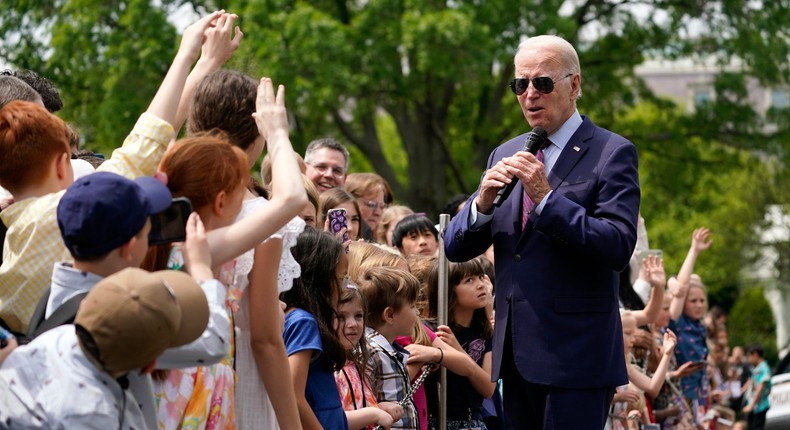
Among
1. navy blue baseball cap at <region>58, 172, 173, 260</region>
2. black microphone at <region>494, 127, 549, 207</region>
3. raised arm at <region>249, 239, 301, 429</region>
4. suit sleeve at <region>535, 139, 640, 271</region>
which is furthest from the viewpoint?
black microphone at <region>494, 127, 549, 207</region>

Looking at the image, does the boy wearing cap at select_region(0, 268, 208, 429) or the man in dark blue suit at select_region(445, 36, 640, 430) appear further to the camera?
the man in dark blue suit at select_region(445, 36, 640, 430)

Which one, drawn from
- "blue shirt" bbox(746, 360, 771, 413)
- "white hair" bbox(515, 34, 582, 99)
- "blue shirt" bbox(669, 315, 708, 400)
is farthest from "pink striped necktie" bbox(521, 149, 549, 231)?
"blue shirt" bbox(746, 360, 771, 413)

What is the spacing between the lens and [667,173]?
23969mm

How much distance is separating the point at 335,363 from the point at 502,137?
18.7m

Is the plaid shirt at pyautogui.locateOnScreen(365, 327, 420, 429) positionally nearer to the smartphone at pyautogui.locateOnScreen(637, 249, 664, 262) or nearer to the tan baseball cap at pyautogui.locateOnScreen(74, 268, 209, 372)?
the tan baseball cap at pyautogui.locateOnScreen(74, 268, 209, 372)

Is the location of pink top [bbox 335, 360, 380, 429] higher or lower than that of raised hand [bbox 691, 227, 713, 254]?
higher

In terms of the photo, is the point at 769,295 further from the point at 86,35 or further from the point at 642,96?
the point at 86,35

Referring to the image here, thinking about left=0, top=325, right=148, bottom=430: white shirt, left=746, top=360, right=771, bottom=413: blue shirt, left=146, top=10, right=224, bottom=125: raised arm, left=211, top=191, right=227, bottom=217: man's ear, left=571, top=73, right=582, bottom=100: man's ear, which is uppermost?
left=146, top=10, right=224, bottom=125: raised arm

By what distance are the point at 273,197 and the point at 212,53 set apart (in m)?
0.70

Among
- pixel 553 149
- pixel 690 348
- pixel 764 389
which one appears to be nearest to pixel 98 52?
pixel 764 389

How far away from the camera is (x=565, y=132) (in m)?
5.27

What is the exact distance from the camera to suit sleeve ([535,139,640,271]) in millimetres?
4805

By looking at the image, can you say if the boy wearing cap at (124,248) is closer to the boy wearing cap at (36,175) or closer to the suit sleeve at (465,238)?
the boy wearing cap at (36,175)

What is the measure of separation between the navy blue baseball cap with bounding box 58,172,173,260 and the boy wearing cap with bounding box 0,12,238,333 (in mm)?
424
